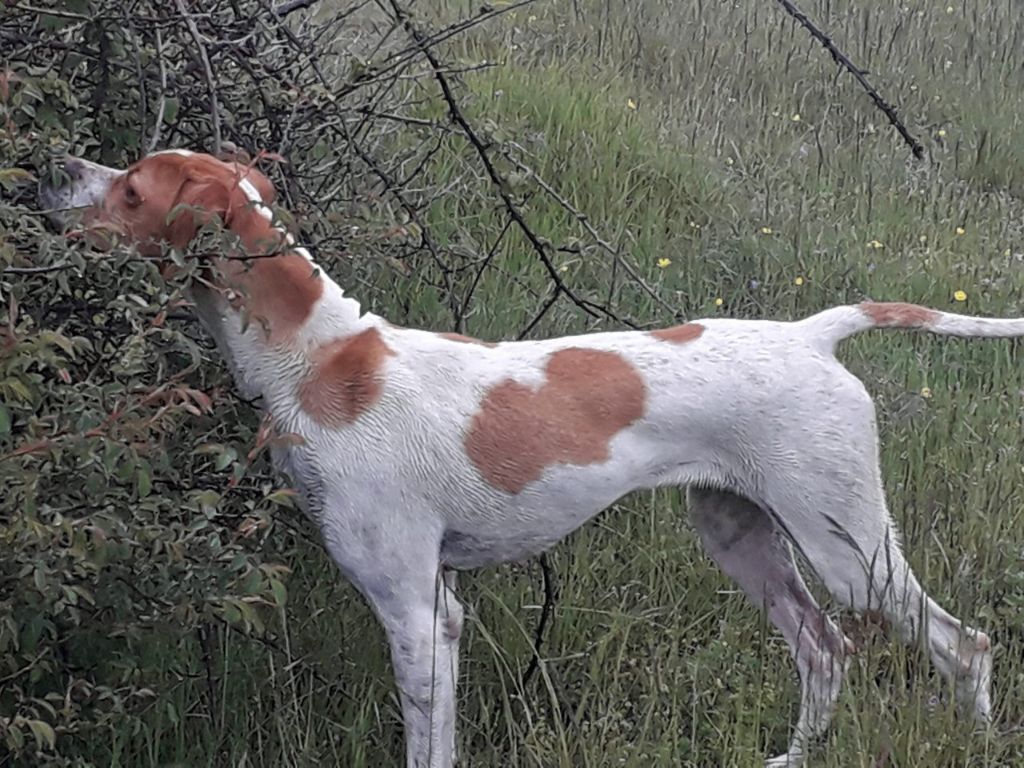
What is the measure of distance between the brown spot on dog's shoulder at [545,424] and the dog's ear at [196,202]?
2.37ft

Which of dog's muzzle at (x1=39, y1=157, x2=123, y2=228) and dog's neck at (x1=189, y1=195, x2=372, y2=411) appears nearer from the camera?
dog's muzzle at (x1=39, y1=157, x2=123, y2=228)

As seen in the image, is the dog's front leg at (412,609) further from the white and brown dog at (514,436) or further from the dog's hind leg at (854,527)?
the dog's hind leg at (854,527)

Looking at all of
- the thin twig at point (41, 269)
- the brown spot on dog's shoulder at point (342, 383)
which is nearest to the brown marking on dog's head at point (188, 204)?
the brown spot on dog's shoulder at point (342, 383)

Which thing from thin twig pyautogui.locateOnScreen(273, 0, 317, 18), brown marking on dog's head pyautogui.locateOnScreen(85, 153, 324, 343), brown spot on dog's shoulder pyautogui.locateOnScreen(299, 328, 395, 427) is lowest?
brown spot on dog's shoulder pyautogui.locateOnScreen(299, 328, 395, 427)

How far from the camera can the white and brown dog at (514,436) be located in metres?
3.00

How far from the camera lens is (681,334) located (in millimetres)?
3219

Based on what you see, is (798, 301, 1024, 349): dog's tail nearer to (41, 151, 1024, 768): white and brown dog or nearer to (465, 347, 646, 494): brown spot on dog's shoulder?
(41, 151, 1024, 768): white and brown dog

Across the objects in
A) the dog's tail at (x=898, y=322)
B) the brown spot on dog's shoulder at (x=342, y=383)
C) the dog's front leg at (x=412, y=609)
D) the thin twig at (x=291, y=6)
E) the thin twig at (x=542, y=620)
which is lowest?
the thin twig at (x=542, y=620)

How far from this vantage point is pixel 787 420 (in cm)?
311

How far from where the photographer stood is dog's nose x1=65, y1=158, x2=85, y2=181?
2.85 m

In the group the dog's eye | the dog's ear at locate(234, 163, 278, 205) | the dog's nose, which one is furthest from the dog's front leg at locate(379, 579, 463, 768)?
the dog's nose

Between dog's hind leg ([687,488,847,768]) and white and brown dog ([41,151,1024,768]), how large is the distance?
24 centimetres

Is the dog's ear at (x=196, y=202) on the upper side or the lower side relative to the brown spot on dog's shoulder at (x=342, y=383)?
upper

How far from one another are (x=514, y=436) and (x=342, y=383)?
0.39 meters
